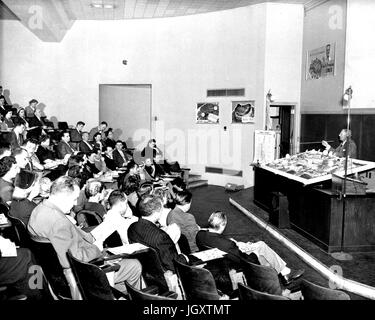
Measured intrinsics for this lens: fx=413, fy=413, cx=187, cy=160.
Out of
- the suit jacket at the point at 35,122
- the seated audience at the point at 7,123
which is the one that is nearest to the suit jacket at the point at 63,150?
the seated audience at the point at 7,123

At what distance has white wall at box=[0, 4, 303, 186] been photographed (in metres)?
11.5

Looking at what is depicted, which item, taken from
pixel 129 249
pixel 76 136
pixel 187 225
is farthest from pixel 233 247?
pixel 76 136

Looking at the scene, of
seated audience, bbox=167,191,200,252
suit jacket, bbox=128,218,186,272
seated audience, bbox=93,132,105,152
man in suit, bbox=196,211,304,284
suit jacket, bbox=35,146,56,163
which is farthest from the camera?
seated audience, bbox=93,132,105,152

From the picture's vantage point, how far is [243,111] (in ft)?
37.1

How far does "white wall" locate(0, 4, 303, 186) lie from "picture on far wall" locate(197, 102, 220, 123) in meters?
0.18

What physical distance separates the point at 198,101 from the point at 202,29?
2.08m

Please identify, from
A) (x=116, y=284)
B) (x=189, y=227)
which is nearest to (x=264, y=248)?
(x=189, y=227)

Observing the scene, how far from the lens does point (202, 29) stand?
12.0 metres

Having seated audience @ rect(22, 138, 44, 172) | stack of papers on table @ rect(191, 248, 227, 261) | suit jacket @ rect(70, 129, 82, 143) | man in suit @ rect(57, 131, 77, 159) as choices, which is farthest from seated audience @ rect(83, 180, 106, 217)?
suit jacket @ rect(70, 129, 82, 143)

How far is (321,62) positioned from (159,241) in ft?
26.3

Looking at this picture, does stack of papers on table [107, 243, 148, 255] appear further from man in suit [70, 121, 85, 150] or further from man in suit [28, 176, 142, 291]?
man in suit [70, 121, 85, 150]

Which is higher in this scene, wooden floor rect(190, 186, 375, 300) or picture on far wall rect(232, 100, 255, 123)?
picture on far wall rect(232, 100, 255, 123)

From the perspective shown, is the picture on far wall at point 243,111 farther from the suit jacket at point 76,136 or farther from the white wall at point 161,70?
the suit jacket at point 76,136

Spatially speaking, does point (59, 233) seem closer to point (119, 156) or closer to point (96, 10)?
point (119, 156)
